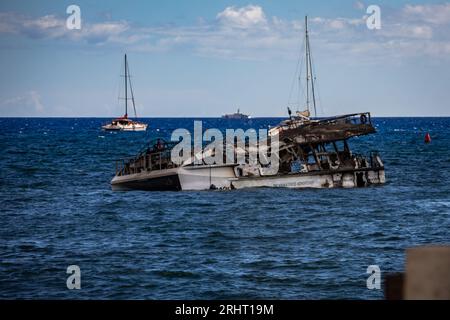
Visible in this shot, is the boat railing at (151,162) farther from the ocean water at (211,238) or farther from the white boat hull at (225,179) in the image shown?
the ocean water at (211,238)

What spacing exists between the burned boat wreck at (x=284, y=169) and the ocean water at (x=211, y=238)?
85 cm

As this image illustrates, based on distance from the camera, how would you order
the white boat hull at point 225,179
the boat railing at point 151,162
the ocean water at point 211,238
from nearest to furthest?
the ocean water at point 211,238 < the white boat hull at point 225,179 < the boat railing at point 151,162

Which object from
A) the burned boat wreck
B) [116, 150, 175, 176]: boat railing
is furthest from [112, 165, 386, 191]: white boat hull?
[116, 150, 175, 176]: boat railing

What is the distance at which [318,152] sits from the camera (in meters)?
49.4

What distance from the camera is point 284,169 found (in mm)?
49938

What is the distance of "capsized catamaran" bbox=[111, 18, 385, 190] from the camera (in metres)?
46.9

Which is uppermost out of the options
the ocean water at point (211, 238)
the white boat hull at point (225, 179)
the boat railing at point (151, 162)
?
the boat railing at point (151, 162)

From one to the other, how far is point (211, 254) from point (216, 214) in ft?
35.3

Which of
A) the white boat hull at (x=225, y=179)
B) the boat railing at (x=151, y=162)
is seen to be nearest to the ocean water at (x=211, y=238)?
the white boat hull at (x=225, y=179)

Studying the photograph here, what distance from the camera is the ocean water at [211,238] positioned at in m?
22.6

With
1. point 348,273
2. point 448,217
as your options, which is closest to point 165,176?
point 448,217

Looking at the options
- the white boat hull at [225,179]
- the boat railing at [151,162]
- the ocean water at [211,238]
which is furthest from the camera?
the boat railing at [151,162]

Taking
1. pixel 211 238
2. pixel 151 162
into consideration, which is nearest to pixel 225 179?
pixel 151 162

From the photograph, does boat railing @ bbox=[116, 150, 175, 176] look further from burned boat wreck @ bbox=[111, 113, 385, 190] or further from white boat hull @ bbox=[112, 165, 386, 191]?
white boat hull @ bbox=[112, 165, 386, 191]
